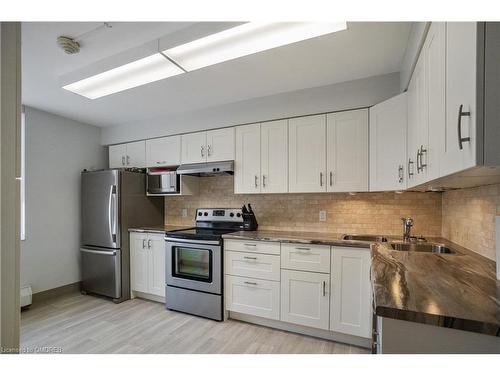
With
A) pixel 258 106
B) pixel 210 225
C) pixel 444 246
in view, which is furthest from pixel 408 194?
pixel 210 225

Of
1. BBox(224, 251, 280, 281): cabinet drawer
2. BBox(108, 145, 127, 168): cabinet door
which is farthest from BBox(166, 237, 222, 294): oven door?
BBox(108, 145, 127, 168): cabinet door

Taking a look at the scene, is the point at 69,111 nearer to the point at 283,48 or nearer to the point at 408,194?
the point at 283,48

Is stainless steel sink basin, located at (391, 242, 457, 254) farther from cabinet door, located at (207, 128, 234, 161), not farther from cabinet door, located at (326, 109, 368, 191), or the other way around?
cabinet door, located at (207, 128, 234, 161)

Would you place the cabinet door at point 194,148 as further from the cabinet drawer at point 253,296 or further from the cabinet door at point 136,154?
the cabinet drawer at point 253,296

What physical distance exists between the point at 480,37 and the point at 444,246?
1650 millimetres

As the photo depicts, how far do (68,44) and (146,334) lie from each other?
249 cm

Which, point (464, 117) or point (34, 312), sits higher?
point (464, 117)

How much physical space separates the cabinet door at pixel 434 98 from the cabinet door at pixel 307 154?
1128 mm

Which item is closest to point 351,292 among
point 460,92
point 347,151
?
point 347,151

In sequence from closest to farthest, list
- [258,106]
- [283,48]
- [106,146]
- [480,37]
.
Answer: [480,37], [283,48], [258,106], [106,146]

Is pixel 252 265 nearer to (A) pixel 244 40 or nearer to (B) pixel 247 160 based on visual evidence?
(B) pixel 247 160

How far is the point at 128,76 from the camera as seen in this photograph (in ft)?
6.75

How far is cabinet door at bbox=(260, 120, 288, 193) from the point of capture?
8.67ft

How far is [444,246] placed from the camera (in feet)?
6.21
